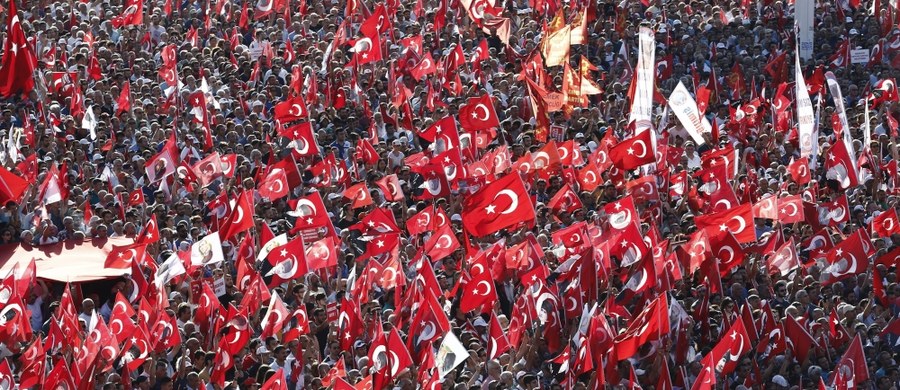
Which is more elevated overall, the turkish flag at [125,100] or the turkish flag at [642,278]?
the turkish flag at [642,278]

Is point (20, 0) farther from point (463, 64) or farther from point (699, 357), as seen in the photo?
point (699, 357)

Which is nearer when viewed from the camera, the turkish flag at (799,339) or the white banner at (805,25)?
the turkish flag at (799,339)

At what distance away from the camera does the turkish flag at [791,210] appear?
21.8 metres

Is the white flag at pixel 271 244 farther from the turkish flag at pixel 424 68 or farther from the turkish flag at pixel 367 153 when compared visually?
the turkish flag at pixel 424 68

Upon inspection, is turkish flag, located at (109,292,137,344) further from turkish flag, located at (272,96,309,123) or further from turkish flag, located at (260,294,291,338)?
turkish flag, located at (272,96,309,123)

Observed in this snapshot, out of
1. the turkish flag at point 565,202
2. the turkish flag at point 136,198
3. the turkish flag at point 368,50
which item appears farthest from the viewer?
the turkish flag at point 368,50

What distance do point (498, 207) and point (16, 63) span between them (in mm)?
7439

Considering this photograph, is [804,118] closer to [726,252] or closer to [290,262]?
[726,252]

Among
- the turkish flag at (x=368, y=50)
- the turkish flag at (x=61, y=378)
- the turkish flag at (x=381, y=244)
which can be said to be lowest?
the turkish flag at (x=368, y=50)

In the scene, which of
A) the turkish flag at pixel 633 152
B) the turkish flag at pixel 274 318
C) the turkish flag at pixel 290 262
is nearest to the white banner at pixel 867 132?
the turkish flag at pixel 633 152

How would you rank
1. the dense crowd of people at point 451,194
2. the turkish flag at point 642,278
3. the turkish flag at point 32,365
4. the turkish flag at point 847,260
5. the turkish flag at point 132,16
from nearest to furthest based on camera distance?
the turkish flag at point 32,365 < the dense crowd of people at point 451,194 < the turkish flag at point 642,278 < the turkish flag at point 847,260 < the turkish flag at point 132,16

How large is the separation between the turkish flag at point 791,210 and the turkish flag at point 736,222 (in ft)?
2.21

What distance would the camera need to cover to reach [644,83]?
24.9 m

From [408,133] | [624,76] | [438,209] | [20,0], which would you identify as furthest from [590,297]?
[20,0]
